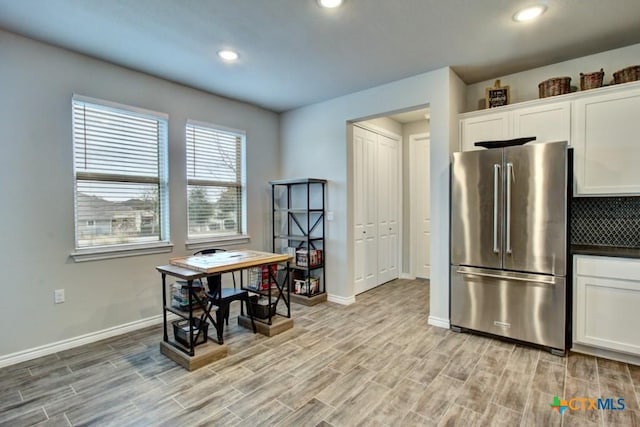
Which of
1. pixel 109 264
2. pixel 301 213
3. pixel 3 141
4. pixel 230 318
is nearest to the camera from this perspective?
pixel 3 141

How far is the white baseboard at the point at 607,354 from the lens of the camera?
2542mm

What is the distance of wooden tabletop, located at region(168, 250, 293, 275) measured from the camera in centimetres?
266

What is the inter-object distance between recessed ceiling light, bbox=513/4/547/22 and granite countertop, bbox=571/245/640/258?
1935mm

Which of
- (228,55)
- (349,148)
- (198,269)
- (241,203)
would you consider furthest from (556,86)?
(241,203)

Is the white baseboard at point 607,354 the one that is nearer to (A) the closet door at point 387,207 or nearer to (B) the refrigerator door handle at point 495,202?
(B) the refrigerator door handle at point 495,202

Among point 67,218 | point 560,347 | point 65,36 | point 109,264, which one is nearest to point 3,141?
point 67,218

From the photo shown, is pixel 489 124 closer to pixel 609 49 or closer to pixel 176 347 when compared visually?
pixel 609 49

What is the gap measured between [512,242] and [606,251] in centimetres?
71

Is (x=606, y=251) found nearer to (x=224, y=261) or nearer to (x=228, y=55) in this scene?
(x=224, y=261)

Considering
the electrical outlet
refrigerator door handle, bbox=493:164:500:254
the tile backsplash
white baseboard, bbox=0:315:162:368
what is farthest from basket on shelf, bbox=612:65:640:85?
the electrical outlet

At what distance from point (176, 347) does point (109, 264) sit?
1170mm

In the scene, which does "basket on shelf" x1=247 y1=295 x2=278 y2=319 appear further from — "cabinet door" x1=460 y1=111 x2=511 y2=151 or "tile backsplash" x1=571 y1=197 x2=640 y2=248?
Result: "tile backsplash" x1=571 y1=197 x2=640 y2=248

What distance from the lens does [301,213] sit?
459 centimetres

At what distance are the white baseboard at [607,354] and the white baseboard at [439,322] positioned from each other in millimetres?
1042
